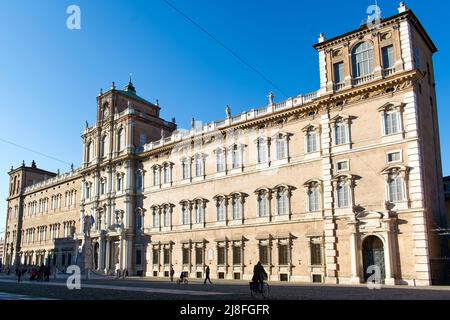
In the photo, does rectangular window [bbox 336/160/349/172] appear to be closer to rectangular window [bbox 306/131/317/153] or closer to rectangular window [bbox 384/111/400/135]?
rectangular window [bbox 306/131/317/153]

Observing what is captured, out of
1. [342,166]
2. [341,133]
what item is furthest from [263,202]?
[341,133]

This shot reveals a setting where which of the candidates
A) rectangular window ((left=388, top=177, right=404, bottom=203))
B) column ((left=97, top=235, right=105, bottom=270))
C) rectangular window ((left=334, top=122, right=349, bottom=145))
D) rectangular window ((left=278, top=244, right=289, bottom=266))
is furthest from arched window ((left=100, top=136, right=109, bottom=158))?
rectangular window ((left=388, top=177, right=404, bottom=203))

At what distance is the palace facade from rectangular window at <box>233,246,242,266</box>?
3.4 inches

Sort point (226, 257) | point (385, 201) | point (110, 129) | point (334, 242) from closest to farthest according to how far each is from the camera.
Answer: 1. point (385, 201)
2. point (334, 242)
3. point (226, 257)
4. point (110, 129)

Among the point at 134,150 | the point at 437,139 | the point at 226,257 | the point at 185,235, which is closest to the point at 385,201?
the point at 437,139

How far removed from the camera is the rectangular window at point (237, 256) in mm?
39700

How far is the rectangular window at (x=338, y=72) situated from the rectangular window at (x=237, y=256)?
638 inches

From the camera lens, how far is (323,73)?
36062mm

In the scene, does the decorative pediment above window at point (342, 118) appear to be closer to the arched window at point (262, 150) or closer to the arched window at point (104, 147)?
the arched window at point (262, 150)

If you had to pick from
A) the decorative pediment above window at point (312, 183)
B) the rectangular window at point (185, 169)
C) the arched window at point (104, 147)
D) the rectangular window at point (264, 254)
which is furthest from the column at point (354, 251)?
the arched window at point (104, 147)

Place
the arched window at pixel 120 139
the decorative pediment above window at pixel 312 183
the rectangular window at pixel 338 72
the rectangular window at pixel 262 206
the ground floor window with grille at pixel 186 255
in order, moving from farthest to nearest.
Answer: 1. the arched window at pixel 120 139
2. the ground floor window with grille at pixel 186 255
3. the rectangular window at pixel 262 206
4. the rectangular window at pixel 338 72
5. the decorative pediment above window at pixel 312 183

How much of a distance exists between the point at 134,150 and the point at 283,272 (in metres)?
24.4

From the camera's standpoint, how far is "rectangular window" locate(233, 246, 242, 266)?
39.7 m

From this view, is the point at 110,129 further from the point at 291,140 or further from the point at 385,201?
the point at 385,201
